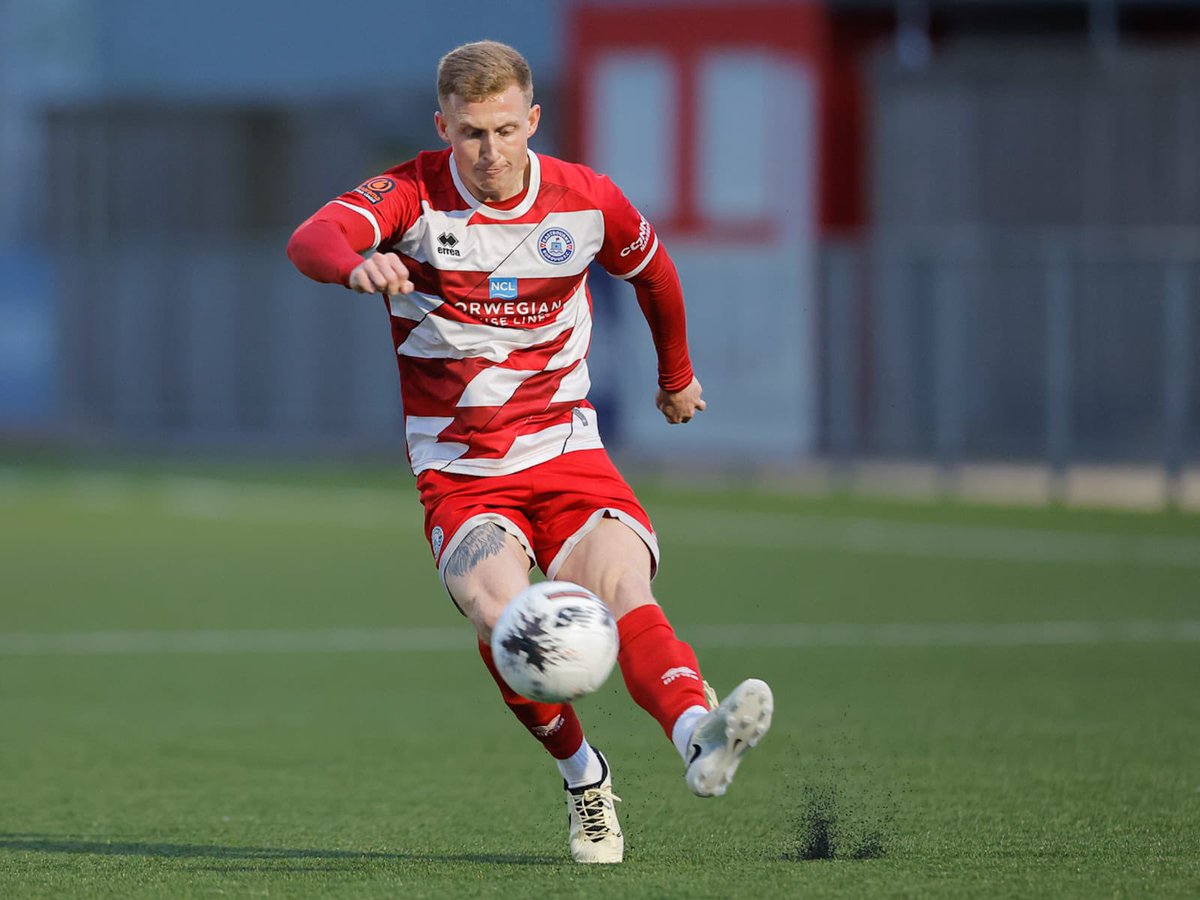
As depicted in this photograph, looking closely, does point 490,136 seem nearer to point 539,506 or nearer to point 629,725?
point 539,506

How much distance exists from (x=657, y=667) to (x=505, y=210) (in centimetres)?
132

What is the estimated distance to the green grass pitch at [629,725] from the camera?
222 inches

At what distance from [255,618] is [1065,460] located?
10056mm

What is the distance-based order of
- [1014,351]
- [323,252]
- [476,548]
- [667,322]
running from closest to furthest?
[323,252]
[476,548]
[667,322]
[1014,351]

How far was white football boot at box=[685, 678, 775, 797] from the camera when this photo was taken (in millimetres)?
4895

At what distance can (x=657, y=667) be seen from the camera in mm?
5375

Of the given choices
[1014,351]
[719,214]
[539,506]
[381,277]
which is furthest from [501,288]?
[719,214]

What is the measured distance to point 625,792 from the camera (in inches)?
278

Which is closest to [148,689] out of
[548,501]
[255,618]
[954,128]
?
[255,618]

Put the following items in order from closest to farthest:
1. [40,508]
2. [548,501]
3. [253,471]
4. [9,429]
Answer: [548,501] → [40,508] → [253,471] → [9,429]

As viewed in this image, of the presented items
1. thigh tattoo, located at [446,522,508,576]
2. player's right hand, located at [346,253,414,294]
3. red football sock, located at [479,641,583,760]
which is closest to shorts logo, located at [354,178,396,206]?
player's right hand, located at [346,253,414,294]

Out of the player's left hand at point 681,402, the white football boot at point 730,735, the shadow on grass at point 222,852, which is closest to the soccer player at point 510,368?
the shadow on grass at point 222,852

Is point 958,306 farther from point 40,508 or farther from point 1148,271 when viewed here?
point 40,508

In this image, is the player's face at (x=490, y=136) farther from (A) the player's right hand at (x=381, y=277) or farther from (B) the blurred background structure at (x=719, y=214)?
(B) the blurred background structure at (x=719, y=214)
